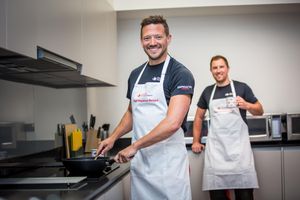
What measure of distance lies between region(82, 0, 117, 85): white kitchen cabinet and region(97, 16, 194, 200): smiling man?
0.52 metres

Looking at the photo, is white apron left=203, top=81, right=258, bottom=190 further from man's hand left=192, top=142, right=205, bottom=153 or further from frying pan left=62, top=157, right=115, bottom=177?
frying pan left=62, top=157, right=115, bottom=177

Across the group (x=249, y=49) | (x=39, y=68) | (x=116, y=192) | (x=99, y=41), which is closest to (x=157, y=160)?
(x=116, y=192)

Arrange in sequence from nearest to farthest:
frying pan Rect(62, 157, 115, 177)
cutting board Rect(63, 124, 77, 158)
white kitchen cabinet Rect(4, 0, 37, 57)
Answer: white kitchen cabinet Rect(4, 0, 37, 57), frying pan Rect(62, 157, 115, 177), cutting board Rect(63, 124, 77, 158)

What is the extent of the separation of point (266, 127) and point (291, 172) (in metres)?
0.40

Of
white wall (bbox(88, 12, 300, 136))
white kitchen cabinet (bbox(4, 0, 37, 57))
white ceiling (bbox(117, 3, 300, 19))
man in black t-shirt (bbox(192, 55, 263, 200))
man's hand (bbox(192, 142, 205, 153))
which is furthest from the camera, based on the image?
white wall (bbox(88, 12, 300, 136))

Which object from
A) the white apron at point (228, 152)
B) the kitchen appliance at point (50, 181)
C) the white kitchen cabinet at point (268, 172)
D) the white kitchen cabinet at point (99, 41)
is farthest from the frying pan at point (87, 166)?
the white kitchen cabinet at point (268, 172)

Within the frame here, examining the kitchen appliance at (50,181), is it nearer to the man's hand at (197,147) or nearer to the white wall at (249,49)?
the man's hand at (197,147)

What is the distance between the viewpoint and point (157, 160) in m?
1.89

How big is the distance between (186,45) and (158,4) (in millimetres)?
575

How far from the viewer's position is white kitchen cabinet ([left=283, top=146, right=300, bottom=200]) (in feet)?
10.8

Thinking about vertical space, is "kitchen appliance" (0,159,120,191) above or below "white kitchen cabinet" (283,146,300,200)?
above

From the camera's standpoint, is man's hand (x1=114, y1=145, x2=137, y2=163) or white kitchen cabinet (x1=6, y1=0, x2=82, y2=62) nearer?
white kitchen cabinet (x1=6, y1=0, x2=82, y2=62)

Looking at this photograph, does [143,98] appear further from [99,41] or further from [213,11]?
[213,11]

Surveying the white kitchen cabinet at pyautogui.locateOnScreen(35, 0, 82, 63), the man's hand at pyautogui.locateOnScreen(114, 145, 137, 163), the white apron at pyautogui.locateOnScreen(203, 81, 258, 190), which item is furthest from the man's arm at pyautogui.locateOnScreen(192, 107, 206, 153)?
the man's hand at pyautogui.locateOnScreen(114, 145, 137, 163)
